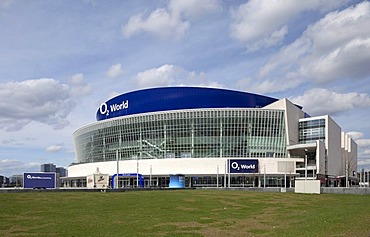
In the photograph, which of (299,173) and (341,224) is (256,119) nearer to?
(299,173)

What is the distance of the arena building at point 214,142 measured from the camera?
108812 mm

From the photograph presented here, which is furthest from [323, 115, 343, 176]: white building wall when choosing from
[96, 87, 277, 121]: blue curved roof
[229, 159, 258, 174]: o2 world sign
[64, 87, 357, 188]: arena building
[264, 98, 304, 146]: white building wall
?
[229, 159, 258, 174]: o2 world sign

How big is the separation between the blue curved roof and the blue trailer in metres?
41.7

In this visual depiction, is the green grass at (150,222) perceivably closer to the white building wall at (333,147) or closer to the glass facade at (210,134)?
the glass facade at (210,134)

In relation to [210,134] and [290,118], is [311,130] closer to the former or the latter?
[290,118]

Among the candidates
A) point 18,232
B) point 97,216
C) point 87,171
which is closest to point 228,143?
point 87,171

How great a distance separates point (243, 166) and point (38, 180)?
50.9 meters

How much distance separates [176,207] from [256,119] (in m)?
79.2

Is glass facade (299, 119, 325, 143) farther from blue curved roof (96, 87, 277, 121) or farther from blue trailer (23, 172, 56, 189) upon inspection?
blue trailer (23, 172, 56, 189)

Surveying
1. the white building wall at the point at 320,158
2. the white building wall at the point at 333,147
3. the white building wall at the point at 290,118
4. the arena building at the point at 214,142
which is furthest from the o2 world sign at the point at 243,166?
the white building wall at the point at 333,147

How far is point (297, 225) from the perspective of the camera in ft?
79.4

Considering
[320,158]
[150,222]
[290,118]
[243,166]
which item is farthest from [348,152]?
[150,222]

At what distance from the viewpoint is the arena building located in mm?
108812

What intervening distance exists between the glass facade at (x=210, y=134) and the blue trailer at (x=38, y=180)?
34.1 meters
